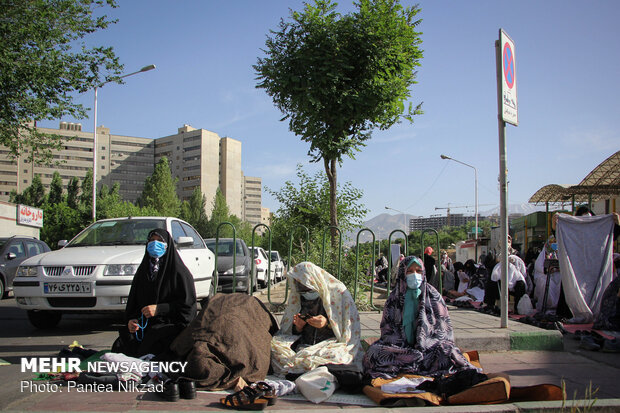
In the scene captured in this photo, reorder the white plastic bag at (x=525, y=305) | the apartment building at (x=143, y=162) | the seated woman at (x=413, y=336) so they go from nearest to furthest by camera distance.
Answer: the seated woman at (x=413, y=336) < the white plastic bag at (x=525, y=305) < the apartment building at (x=143, y=162)

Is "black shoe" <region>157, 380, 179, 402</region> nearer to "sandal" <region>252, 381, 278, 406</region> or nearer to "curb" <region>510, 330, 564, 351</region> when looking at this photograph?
"sandal" <region>252, 381, 278, 406</region>

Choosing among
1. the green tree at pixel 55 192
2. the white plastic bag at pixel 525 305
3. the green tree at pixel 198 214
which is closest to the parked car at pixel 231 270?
the white plastic bag at pixel 525 305

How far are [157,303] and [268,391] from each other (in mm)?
1871

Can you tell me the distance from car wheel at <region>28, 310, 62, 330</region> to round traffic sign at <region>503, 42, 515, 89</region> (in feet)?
24.8

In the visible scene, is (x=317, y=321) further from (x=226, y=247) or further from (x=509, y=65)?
(x=226, y=247)

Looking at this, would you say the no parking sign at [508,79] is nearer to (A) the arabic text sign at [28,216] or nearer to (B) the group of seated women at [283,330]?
(B) the group of seated women at [283,330]

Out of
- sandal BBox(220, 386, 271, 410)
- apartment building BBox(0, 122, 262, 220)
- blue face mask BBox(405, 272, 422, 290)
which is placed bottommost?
sandal BBox(220, 386, 271, 410)

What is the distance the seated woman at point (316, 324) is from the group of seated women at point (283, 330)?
0.01 metres

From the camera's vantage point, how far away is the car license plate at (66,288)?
620cm

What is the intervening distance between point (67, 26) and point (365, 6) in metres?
11.0

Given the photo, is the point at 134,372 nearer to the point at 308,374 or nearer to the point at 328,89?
the point at 308,374

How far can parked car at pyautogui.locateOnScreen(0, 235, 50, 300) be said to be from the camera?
1182cm

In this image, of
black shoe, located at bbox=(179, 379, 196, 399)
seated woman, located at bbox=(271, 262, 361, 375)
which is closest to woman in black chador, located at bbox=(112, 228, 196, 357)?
black shoe, located at bbox=(179, 379, 196, 399)

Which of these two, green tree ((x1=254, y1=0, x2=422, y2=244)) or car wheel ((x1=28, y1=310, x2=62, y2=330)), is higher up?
green tree ((x1=254, y1=0, x2=422, y2=244))
